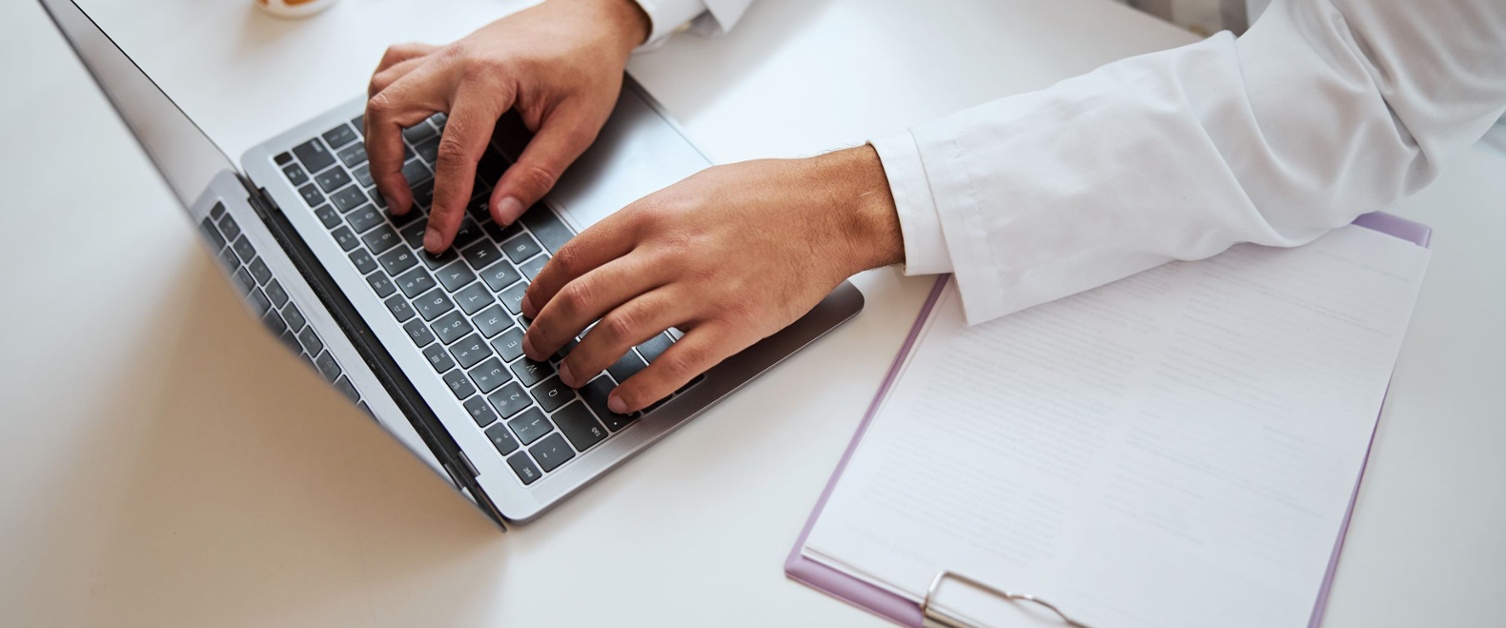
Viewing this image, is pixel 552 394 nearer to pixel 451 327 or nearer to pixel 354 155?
pixel 451 327

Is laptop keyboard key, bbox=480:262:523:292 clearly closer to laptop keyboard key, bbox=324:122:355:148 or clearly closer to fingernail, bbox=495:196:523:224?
fingernail, bbox=495:196:523:224

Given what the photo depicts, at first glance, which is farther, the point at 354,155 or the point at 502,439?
the point at 354,155

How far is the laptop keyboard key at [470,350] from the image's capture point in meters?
0.69

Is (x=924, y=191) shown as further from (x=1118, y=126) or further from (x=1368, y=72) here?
(x=1368, y=72)

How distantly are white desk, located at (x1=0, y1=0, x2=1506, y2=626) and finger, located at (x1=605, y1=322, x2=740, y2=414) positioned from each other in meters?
0.04

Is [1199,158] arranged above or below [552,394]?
above

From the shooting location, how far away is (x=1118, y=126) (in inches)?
27.9

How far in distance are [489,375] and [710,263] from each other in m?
0.17

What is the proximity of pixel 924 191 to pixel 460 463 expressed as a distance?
0.37 metres

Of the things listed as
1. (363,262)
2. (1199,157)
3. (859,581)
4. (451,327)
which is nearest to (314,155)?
(363,262)

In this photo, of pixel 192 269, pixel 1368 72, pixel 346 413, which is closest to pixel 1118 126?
pixel 1368 72

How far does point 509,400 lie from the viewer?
665 millimetres

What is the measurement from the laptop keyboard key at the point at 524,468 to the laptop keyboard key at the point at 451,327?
11 centimetres

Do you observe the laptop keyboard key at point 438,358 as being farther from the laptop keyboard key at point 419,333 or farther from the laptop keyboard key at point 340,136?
the laptop keyboard key at point 340,136
